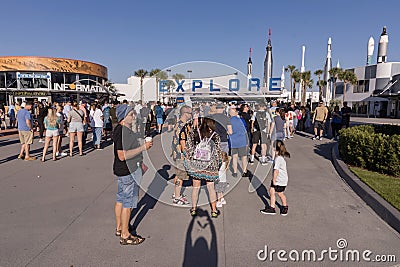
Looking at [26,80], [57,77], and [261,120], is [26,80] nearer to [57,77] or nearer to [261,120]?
[57,77]

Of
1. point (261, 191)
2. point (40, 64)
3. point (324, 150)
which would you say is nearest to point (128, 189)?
point (261, 191)

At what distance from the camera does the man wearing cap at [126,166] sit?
3.23 meters

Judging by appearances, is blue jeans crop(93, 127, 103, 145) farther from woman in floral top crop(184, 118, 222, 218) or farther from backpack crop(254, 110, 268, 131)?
woman in floral top crop(184, 118, 222, 218)

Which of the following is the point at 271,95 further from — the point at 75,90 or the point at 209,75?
the point at 75,90

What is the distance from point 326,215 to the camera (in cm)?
422

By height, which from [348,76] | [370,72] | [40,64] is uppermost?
[370,72]

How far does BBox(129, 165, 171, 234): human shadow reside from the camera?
406 centimetres

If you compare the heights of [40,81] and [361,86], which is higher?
[361,86]

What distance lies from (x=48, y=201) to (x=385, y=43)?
49.2 m

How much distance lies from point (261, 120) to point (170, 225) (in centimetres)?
403

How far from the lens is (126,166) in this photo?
3.24 metres

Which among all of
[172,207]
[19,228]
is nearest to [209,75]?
[172,207]

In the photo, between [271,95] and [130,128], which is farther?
[271,95]

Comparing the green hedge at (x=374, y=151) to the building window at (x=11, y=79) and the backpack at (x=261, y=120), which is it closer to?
the backpack at (x=261, y=120)
